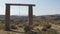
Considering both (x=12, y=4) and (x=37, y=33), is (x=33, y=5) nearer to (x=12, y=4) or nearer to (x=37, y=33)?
(x=12, y=4)

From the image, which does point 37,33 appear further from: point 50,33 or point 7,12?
point 7,12

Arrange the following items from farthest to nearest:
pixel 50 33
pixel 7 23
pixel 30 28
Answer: pixel 7 23 → pixel 30 28 → pixel 50 33

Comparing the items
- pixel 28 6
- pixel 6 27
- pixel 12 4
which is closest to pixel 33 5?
pixel 28 6

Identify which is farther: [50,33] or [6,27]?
[6,27]

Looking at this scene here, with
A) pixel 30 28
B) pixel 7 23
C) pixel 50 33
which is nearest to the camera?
pixel 50 33

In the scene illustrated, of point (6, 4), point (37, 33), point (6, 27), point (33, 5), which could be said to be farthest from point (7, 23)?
point (37, 33)

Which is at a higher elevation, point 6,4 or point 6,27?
point 6,4

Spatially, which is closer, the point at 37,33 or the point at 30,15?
the point at 37,33

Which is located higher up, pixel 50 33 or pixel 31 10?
pixel 31 10
